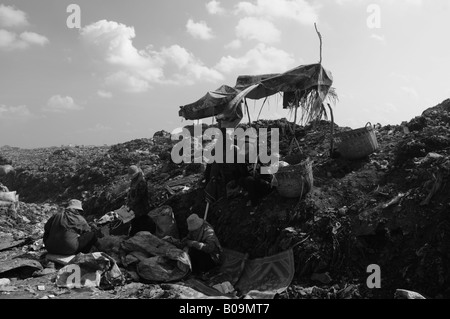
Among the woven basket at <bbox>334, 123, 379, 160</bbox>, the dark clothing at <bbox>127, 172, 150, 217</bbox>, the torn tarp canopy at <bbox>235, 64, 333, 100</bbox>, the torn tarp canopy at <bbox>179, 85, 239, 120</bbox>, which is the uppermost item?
the torn tarp canopy at <bbox>235, 64, 333, 100</bbox>

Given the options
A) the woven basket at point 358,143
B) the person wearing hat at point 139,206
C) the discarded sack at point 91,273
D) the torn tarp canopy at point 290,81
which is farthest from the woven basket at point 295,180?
the discarded sack at point 91,273

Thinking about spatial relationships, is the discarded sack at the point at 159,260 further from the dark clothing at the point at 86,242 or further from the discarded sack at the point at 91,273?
the dark clothing at the point at 86,242

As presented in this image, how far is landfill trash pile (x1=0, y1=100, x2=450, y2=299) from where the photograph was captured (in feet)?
14.3

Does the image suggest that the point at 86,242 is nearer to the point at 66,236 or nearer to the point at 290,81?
the point at 66,236

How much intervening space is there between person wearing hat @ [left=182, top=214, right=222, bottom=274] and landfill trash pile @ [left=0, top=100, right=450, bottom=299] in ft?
1.67

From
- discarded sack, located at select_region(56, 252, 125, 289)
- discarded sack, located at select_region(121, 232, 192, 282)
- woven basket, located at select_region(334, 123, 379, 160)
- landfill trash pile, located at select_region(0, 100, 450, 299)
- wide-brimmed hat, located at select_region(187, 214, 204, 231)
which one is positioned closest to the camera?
landfill trash pile, located at select_region(0, 100, 450, 299)

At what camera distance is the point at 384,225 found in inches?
191

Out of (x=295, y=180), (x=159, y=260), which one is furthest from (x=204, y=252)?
(x=295, y=180)

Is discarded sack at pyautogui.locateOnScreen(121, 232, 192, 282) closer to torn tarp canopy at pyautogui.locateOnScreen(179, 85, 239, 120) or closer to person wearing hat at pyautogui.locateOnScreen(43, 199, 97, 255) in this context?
person wearing hat at pyautogui.locateOnScreen(43, 199, 97, 255)

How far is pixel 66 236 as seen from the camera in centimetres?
543

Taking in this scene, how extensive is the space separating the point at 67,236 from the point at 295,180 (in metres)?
3.47

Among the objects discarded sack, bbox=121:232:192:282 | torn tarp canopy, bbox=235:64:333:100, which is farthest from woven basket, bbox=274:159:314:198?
discarded sack, bbox=121:232:192:282

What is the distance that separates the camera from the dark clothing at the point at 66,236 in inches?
213

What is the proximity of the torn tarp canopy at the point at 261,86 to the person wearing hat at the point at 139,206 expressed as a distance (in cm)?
148
